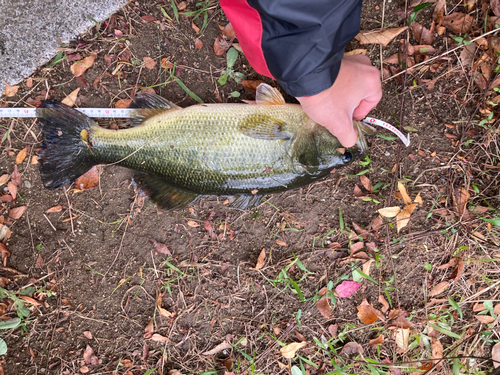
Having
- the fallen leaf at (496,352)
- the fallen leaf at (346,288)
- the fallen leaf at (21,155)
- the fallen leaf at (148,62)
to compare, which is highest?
the fallen leaf at (148,62)

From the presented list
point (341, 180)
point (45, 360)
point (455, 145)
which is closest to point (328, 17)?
point (341, 180)

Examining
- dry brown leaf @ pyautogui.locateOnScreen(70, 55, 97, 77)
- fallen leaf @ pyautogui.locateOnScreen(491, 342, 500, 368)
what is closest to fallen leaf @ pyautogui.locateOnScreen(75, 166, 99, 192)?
dry brown leaf @ pyautogui.locateOnScreen(70, 55, 97, 77)

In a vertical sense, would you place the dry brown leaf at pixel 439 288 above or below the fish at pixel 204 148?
below

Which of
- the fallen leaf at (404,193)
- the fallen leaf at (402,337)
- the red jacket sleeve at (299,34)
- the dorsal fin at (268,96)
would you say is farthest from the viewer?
the fallen leaf at (402,337)

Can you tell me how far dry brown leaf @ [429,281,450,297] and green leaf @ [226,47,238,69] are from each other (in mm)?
3058

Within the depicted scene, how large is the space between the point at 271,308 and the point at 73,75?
123 inches

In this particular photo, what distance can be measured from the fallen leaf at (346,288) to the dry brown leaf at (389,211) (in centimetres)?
76

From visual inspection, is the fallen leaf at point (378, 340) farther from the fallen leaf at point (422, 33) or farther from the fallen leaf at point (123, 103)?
the fallen leaf at point (123, 103)

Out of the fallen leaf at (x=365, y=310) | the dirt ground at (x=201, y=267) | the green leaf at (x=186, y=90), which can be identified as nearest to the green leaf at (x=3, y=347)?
the dirt ground at (x=201, y=267)

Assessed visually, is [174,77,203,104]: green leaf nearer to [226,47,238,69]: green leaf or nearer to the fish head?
[226,47,238,69]: green leaf

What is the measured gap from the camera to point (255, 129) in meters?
2.63

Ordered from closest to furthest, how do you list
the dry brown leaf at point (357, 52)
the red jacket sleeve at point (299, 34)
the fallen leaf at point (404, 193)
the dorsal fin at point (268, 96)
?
1. the red jacket sleeve at point (299, 34)
2. the dorsal fin at point (268, 96)
3. the dry brown leaf at point (357, 52)
4. the fallen leaf at point (404, 193)

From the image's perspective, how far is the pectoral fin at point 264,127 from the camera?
2609 mm

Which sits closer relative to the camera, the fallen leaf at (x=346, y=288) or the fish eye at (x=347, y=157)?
the fish eye at (x=347, y=157)
